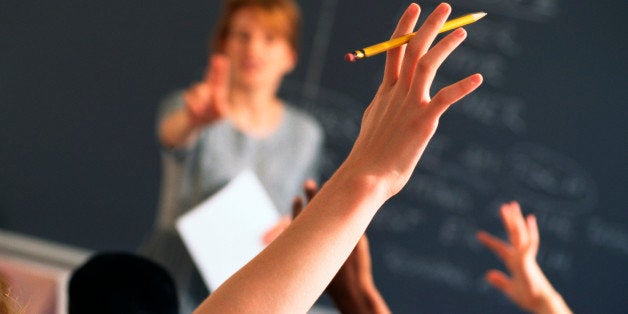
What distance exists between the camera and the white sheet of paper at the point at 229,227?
2.07m

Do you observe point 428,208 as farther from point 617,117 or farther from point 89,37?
point 89,37

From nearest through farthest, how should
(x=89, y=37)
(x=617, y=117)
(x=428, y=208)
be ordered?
(x=617, y=117) → (x=428, y=208) → (x=89, y=37)

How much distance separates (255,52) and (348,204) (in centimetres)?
156

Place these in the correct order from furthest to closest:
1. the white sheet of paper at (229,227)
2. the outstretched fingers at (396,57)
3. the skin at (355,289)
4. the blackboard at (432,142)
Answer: the white sheet of paper at (229,227) < the blackboard at (432,142) < the skin at (355,289) < the outstretched fingers at (396,57)

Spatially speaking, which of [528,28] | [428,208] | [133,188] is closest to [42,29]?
[133,188]

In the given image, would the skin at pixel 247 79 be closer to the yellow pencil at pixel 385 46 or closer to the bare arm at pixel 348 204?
the yellow pencil at pixel 385 46

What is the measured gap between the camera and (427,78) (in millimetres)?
634

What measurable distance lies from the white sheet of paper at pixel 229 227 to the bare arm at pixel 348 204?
144 centimetres

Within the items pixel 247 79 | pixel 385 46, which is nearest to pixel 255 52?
pixel 247 79

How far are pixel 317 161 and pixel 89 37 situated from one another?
0.76 meters

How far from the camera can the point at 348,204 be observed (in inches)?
23.8

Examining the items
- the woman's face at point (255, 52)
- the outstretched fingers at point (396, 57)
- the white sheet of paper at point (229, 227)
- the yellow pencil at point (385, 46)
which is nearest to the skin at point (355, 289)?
the yellow pencil at point (385, 46)

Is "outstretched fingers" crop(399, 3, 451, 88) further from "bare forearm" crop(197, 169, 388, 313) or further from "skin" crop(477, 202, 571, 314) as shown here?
"skin" crop(477, 202, 571, 314)

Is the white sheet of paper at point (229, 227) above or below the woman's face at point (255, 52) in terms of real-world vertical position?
below
